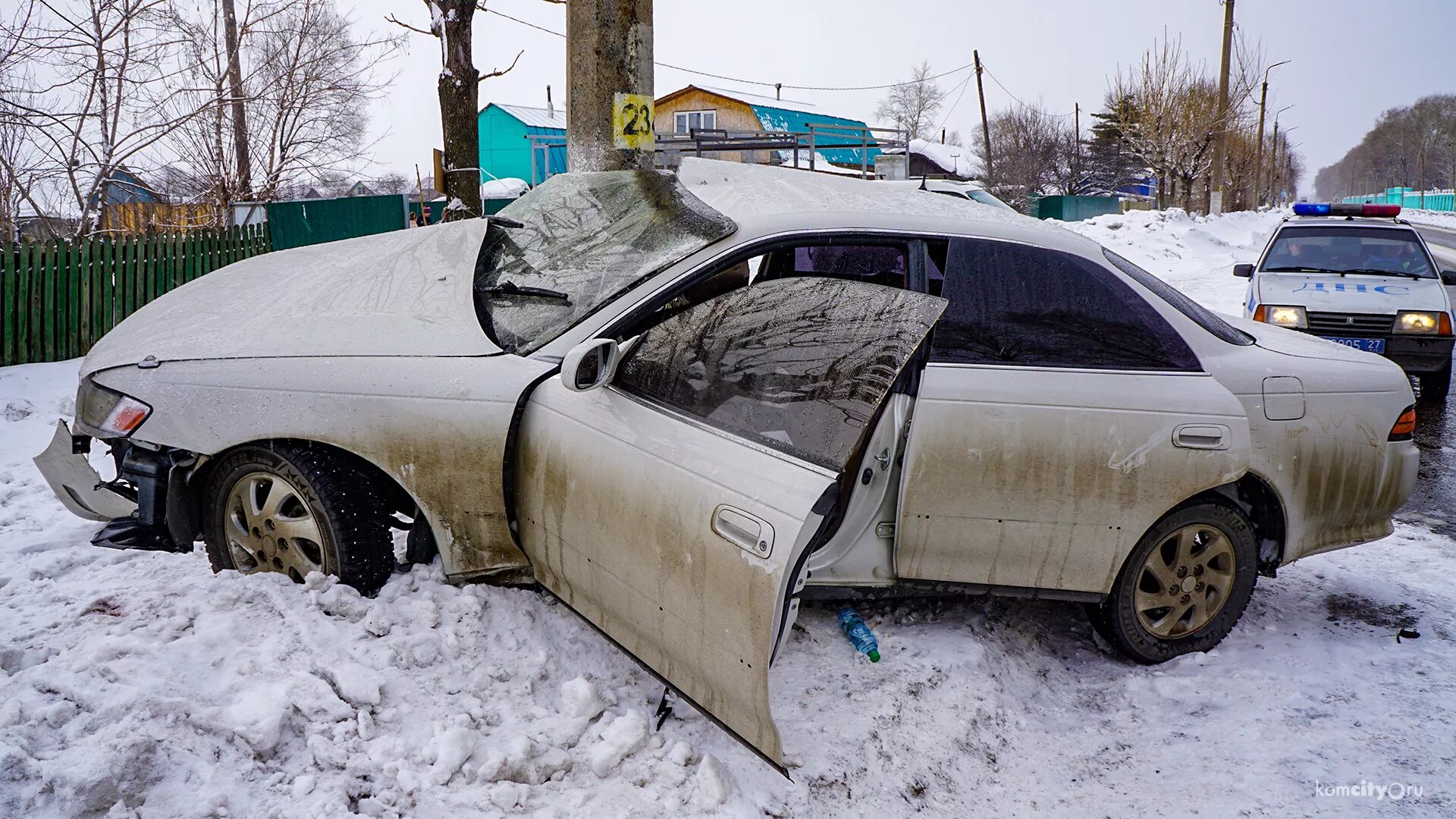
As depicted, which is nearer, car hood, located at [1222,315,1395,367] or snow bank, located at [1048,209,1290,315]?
car hood, located at [1222,315,1395,367]

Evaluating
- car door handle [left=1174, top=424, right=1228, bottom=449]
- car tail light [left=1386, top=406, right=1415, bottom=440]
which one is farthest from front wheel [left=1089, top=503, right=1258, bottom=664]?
car tail light [left=1386, top=406, right=1415, bottom=440]

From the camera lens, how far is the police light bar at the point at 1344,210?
970 centimetres

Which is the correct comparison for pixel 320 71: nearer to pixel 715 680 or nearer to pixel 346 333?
pixel 346 333

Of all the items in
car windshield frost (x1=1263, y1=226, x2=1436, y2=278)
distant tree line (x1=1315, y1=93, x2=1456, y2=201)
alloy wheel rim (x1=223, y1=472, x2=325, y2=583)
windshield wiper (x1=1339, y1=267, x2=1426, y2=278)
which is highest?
distant tree line (x1=1315, y1=93, x2=1456, y2=201)

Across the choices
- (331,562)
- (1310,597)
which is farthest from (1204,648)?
(331,562)

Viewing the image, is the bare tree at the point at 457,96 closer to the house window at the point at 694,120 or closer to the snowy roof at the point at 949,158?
the house window at the point at 694,120

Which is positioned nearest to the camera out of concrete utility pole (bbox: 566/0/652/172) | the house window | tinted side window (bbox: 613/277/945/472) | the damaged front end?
tinted side window (bbox: 613/277/945/472)

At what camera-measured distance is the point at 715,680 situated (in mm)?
2646

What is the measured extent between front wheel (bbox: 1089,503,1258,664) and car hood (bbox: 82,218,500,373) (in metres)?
2.55

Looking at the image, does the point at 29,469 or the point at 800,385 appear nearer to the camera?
the point at 800,385

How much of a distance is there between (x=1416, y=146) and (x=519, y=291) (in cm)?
13403

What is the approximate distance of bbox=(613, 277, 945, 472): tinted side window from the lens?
2.65m

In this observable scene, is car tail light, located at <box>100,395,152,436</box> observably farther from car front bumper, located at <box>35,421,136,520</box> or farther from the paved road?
the paved road

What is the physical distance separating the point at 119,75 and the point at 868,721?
11.1 metres
